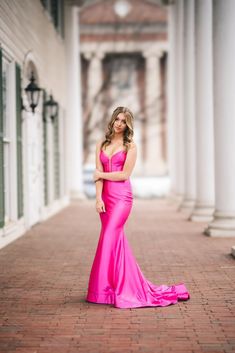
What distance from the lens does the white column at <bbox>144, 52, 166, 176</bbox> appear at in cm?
4341

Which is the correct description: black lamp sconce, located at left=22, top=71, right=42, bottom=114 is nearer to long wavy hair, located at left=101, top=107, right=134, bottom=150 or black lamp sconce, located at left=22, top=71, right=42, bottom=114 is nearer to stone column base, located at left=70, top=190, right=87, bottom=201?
long wavy hair, located at left=101, top=107, right=134, bottom=150

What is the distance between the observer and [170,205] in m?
23.4

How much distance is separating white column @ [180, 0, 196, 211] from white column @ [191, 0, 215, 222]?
3.10 metres

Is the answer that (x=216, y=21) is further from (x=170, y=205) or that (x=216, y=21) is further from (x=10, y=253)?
(x=170, y=205)

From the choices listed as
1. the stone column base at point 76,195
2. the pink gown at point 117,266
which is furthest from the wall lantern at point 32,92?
the stone column base at point 76,195

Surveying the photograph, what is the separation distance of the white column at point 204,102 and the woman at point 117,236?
864 cm

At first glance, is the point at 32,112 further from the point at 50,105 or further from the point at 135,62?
the point at 135,62

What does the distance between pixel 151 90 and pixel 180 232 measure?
3170 centimetres

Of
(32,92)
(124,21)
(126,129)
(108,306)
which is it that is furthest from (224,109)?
(124,21)

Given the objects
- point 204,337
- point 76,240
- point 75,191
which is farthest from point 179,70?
point 204,337

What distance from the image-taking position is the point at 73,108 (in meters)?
25.7

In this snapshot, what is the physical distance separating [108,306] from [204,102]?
939 cm

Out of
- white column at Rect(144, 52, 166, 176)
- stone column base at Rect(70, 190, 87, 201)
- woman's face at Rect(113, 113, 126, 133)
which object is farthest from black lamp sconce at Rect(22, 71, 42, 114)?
white column at Rect(144, 52, 166, 176)

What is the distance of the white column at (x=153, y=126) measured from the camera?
43.4 m
